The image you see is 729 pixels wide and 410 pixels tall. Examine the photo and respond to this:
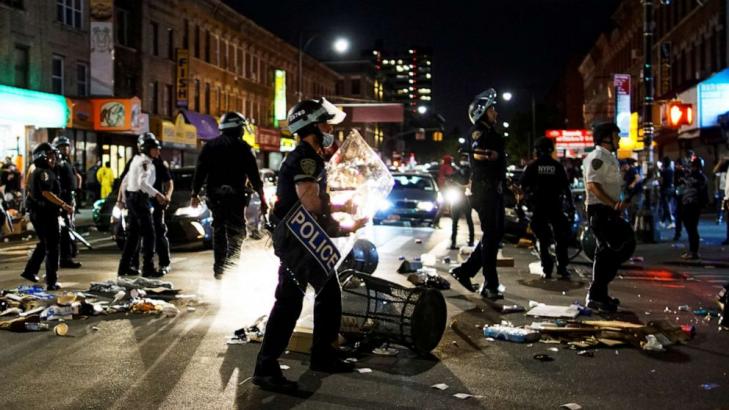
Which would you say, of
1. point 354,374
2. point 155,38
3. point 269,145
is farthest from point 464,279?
point 269,145

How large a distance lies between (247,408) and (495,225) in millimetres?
4956

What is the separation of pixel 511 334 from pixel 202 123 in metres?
40.7

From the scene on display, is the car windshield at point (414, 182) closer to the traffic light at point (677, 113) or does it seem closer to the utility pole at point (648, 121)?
the utility pole at point (648, 121)

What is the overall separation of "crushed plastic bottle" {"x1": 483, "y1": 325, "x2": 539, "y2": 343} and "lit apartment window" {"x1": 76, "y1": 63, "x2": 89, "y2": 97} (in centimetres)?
3049

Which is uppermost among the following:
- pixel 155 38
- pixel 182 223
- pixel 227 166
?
pixel 155 38

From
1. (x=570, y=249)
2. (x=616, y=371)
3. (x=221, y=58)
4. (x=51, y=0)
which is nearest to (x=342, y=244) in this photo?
(x=616, y=371)

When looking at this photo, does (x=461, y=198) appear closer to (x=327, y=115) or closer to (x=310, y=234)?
(x=327, y=115)

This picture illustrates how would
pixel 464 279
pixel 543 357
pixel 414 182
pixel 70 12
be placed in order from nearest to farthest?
pixel 543 357 < pixel 464 279 < pixel 414 182 < pixel 70 12

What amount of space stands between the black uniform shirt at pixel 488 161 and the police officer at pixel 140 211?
169 inches

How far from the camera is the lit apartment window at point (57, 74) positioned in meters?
32.7

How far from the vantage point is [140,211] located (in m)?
11.0

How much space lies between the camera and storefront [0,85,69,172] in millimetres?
27897

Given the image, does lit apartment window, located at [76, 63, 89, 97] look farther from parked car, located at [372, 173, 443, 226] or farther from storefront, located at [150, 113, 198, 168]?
parked car, located at [372, 173, 443, 226]

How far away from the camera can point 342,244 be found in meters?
6.48
